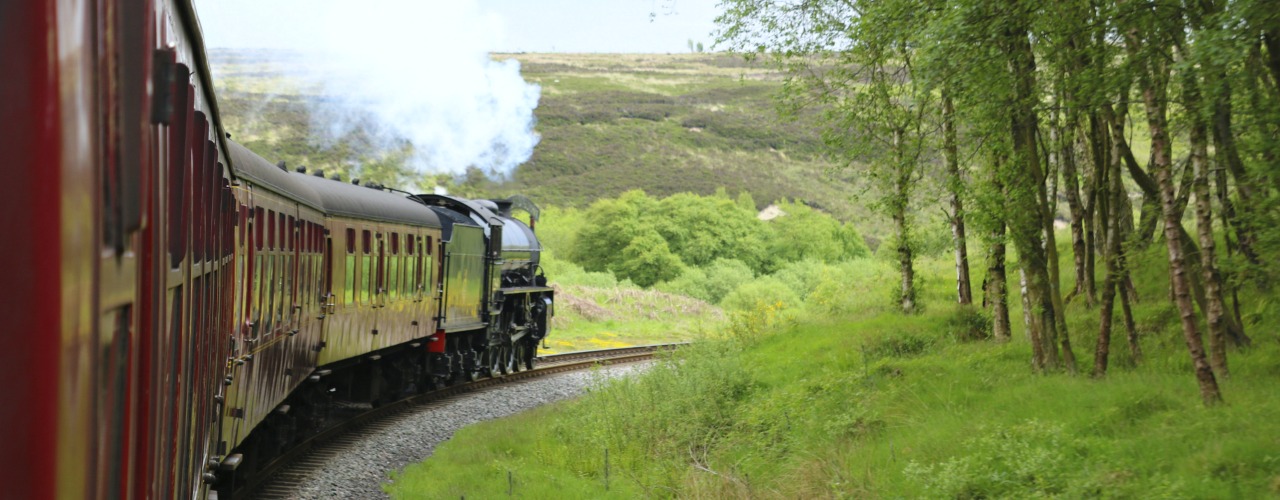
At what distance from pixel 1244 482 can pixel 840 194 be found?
96398 millimetres

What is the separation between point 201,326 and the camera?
13.0 feet

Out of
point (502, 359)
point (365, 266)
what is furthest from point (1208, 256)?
point (502, 359)

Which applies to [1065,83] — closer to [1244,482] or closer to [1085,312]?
[1244,482]

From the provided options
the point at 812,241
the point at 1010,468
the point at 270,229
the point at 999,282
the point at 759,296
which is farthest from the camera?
the point at 812,241

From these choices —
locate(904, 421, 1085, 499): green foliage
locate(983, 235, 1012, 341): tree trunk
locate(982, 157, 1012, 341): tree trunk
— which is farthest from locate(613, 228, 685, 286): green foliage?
locate(904, 421, 1085, 499): green foliage

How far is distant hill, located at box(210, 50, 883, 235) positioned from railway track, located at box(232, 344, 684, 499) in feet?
153

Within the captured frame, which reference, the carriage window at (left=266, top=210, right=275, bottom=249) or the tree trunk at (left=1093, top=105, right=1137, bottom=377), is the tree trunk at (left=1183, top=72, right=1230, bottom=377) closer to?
the tree trunk at (left=1093, top=105, right=1137, bottom=377)

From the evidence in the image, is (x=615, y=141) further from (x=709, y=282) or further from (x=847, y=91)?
(x=847, y=91)

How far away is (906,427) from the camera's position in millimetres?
11008

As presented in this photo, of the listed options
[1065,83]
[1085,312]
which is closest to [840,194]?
[1085,312]

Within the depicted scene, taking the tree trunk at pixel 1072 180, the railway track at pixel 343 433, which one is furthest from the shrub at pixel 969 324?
the railway track at pixel 343 433

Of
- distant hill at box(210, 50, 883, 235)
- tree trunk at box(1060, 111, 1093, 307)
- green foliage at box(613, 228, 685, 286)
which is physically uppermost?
distant hill at box(210, 50, 883, 235)

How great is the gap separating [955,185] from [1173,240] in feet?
13.4

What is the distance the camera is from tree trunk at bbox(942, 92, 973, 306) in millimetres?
13492
